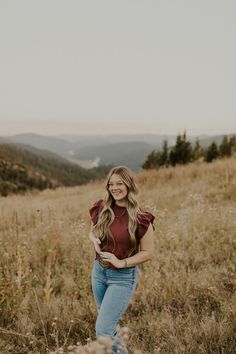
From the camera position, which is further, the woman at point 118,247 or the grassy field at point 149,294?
the grassy field at point 149,294

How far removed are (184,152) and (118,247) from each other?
34743 millimetres

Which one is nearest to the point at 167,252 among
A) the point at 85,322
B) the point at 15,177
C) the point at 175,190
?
the point at 85,322

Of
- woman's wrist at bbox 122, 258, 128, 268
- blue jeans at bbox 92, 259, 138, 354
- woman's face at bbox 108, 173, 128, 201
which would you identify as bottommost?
blue jeans at bbox 92, 259, 138, 354

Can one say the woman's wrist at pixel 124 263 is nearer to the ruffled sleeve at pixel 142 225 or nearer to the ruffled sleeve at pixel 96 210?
the ruffled sleeve at pixel 142 225

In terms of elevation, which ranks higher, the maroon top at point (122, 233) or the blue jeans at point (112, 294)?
the maroon top at point (122, 233)

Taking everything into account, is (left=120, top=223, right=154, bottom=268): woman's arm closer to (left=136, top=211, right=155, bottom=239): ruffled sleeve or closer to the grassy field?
(left=136, top=211, right=155, bottom=239): ruffled sleeve

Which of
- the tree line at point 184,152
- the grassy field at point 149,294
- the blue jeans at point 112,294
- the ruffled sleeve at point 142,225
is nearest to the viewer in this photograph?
the blue jeans at point 112,294

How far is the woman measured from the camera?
305 cm

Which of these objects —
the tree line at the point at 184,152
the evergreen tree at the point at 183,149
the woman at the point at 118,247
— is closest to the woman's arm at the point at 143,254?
the woman at the point at 118,247

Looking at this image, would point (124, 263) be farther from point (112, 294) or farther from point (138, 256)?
A: point (112, 294)

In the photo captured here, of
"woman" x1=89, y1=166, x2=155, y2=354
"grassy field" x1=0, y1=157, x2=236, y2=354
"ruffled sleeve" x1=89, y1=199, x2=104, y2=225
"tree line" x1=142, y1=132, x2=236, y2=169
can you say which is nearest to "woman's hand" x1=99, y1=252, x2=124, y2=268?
"woman" x1=89, y1=166, x2=155, y2=354

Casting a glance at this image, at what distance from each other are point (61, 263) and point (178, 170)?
8.34m

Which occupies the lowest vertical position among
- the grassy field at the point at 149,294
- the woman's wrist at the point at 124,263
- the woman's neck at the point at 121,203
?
the grassy field at the point at 149,294

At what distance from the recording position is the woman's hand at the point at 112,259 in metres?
3.03
